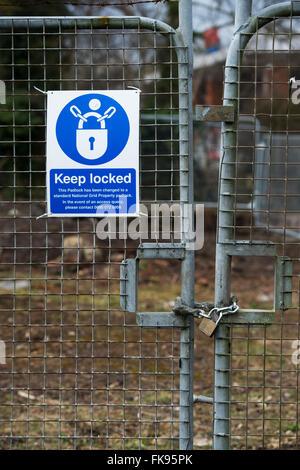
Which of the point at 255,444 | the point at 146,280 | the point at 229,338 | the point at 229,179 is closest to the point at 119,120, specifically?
the point at 229,179

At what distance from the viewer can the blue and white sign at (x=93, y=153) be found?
2885mm

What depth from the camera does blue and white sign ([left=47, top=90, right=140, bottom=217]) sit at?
2.88 metres

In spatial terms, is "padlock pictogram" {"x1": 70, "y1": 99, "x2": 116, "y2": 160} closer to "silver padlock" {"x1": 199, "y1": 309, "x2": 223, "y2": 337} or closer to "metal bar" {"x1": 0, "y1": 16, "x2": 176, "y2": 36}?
"metal bar" {"x1": 0, "y1": 16, "x2": 176, "y2": 36}

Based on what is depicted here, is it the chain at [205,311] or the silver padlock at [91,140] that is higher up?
the silver padlock at [91,140]

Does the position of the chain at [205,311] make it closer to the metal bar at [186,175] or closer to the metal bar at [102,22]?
the metal bar at [186,175]

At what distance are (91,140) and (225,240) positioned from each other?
84 cm

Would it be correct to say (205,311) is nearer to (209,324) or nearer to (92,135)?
(209,324)

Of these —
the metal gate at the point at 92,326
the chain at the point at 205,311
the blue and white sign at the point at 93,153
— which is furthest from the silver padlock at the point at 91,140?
the chain at the point at 205,311

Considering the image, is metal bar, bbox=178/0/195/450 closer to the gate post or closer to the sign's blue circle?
the gate post

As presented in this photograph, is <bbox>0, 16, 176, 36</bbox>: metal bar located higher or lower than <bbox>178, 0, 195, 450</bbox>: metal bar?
higher

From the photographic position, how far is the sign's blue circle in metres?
2.88

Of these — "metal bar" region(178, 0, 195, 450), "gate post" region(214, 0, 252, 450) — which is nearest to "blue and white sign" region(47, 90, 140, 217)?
"metal bar" region(178, 0, 195, 450)

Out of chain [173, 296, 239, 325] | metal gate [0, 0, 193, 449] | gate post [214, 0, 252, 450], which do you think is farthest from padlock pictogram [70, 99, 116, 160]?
chain [173, 296, 239, 325]

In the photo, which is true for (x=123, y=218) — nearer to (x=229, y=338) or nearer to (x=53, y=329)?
(x=229, y=338)
